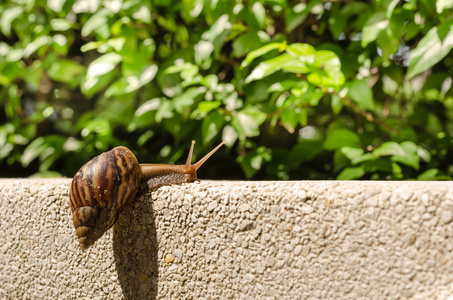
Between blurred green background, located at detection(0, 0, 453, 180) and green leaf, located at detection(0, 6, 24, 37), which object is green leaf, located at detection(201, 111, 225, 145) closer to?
blurred green background, located at detection(0, 0, 453, 180)

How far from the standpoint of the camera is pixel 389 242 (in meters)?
0.55

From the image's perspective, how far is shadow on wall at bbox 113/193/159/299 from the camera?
2.35 ft

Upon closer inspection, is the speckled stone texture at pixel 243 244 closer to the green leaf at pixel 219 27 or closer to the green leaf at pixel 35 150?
the green leaf at pixel 219 27

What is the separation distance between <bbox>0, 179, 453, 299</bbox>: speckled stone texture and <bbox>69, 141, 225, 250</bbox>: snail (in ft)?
0.13

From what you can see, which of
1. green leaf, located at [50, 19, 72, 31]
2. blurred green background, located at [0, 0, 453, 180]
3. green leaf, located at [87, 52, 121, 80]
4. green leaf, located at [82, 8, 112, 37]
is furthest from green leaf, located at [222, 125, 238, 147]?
green leaf, located at [50, 19, 72, 31]

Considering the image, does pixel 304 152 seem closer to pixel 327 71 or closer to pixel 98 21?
pixel 327 71

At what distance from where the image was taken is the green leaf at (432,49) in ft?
2.57

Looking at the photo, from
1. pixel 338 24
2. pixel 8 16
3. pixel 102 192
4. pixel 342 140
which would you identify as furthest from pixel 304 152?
pixel 8 16

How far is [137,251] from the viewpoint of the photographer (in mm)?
729

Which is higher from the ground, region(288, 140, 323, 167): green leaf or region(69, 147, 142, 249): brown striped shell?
region(69, 147, 142, 249): brown striped shell

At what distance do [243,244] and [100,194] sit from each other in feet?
0.85

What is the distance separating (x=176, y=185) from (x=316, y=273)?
29 cm

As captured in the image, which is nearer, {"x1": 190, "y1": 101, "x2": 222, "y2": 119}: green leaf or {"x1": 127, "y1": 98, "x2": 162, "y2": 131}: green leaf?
{"x1": 190, "y1": 101, "x2": 222, "y2": 119}: green leaf

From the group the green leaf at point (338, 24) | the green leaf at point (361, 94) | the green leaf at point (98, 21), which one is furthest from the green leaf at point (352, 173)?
the green leaf at point (98, 21)
